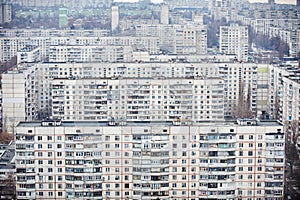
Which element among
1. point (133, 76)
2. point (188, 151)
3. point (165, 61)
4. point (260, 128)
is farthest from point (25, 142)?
point (165, 61)

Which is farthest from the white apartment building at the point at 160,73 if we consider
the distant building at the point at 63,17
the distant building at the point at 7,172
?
the distant building at the point at 63,17

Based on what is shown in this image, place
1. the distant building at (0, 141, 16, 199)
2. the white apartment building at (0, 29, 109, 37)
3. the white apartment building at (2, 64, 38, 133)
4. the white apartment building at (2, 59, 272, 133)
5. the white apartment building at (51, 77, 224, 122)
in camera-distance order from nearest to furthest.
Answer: the distant building at (0, 141, 16, 199)
the white apartment building at (51, 77, 224, 122)
the white apartment building at (2, 64, 38, 133)
the white apartment building at (2, 59, 272, 133)
the white apartment building at (0, 29, 109, 37)

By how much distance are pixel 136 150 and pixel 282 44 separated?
335 inches

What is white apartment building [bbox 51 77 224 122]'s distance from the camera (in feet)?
24.0

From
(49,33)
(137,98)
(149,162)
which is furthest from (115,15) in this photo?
(149,162)

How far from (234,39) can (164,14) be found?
2.52 meters

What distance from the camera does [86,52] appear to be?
10.8 meters

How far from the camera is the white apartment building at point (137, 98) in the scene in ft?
24.0

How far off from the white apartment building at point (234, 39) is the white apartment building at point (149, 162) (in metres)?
7.48

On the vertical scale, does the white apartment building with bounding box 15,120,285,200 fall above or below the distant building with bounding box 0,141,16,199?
above

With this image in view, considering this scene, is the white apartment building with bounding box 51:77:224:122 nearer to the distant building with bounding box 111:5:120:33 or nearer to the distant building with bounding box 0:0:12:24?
the distant building with bounding box 0:0:12:24

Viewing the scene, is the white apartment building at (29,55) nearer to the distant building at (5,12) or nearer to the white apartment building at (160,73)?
the distant building at (5,12)

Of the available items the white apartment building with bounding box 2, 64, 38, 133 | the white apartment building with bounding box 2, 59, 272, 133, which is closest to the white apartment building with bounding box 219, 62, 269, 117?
the white apartment building with bounding box 2, 59, 272, 133

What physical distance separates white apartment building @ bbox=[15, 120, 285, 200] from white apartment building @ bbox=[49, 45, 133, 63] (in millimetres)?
5389
